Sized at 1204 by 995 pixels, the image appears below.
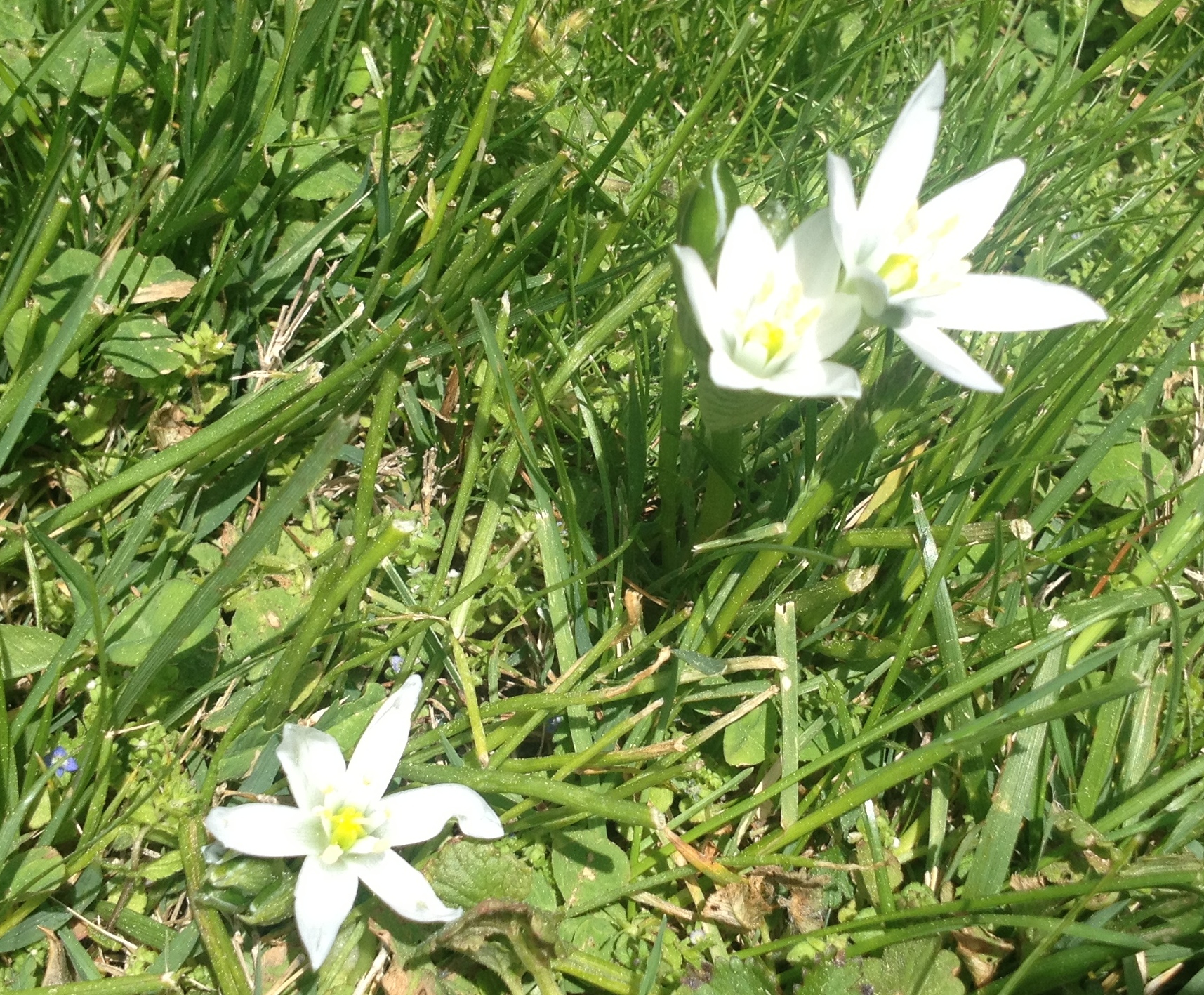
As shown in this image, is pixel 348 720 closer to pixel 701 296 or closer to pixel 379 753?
pixel 379 753

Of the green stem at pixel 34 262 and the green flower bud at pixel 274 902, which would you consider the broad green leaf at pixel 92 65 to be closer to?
the green stem at pixel 34 262

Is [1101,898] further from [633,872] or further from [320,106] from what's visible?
[320,106]

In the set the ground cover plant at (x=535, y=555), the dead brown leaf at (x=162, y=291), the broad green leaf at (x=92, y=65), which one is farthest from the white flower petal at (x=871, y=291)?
the broad green leaf at (x=92, y=65)

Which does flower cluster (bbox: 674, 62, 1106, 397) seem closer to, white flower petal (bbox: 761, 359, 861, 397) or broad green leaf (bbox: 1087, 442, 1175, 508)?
white flower petal (bbox: 761, 359, 861, 397)

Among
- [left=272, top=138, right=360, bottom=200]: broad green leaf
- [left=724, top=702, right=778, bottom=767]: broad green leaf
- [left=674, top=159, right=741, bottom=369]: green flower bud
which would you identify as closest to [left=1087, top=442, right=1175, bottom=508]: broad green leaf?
[left=724, top=702, right=778, bottom=767]: broad green leaf

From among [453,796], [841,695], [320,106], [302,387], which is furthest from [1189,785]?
[320,106]

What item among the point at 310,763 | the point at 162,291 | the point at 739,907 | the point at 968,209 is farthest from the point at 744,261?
the point at 162,291
